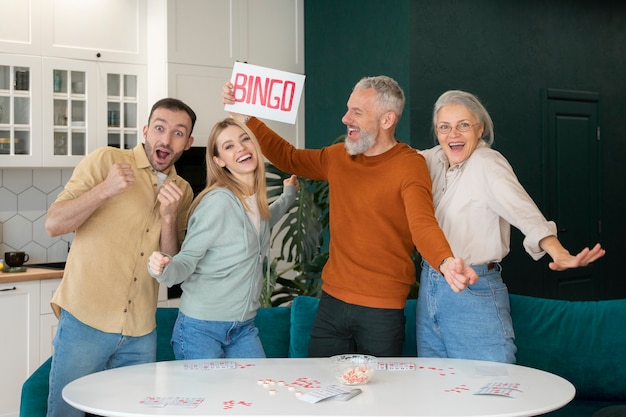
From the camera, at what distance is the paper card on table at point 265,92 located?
317 centimetres

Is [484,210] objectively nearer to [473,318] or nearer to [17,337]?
[473,318]

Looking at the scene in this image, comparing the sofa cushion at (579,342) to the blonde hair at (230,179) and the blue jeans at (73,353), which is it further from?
the blue jeans at (73,353)

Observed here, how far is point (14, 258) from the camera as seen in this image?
15.7ft

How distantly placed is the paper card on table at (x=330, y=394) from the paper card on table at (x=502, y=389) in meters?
0.36

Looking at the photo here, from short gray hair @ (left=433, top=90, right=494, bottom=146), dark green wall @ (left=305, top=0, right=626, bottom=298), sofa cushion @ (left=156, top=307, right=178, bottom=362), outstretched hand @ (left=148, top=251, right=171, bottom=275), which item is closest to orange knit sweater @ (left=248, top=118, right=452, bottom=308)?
short gray hair @ (left=433, top=90, right=494, bottom=146)

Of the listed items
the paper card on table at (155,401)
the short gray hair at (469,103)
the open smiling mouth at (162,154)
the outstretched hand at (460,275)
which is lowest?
the paper card on table at (155,401)

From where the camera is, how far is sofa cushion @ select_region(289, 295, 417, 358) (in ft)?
11.7

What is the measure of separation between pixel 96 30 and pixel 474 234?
10.4 ft

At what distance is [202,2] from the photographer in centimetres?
534

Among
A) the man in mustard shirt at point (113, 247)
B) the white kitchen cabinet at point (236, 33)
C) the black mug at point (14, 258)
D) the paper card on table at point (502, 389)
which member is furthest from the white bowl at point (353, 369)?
the white kitchen cabinet at point (236, 33)

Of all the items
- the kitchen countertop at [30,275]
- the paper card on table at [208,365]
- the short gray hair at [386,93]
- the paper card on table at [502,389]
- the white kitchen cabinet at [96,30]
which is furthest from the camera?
the white kitchen cabinet at [96,30]

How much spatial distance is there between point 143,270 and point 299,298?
3.17 feet

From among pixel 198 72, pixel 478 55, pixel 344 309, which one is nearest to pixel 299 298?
pixel 344 309

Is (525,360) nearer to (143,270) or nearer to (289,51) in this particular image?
(143,270)
